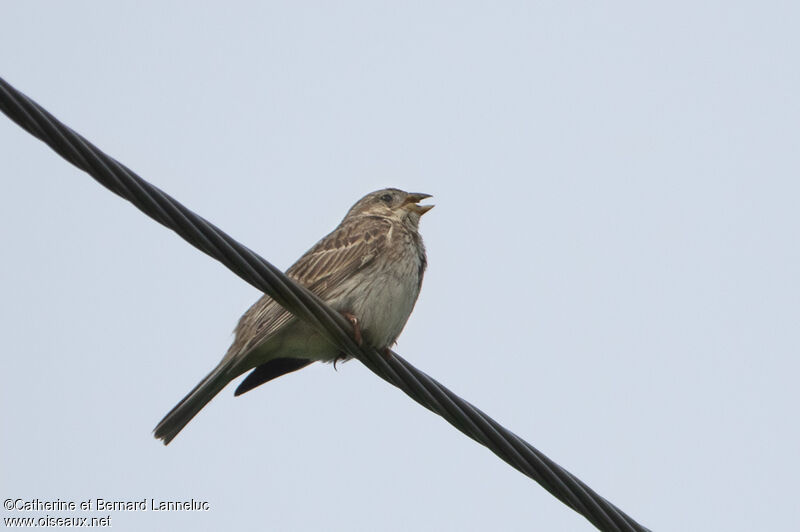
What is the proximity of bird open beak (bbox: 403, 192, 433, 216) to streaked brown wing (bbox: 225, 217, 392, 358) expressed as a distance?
0.42 m

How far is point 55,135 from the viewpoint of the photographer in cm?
388

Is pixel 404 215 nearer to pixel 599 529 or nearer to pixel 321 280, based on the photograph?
pixel 321 280

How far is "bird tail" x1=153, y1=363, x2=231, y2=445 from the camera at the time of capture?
272 inches

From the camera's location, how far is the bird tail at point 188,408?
6.90m

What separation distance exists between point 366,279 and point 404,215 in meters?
1.15

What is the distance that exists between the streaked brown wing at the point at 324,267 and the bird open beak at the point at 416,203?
0.42 m

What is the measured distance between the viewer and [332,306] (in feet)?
22.8

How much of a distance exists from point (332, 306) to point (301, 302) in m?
2.06

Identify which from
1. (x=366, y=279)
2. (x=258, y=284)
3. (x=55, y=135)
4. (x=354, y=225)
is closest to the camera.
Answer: (x=55, y=135)

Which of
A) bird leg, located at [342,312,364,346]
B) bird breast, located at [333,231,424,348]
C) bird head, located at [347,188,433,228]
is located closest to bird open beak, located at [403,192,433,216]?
bird head, located at [347,188,433,228]

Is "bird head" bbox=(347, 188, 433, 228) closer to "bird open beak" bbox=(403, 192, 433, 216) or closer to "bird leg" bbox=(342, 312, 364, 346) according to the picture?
"bird open beak" bbox=(403, 192, 433, 216)

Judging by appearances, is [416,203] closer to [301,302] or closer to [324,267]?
[324,267]

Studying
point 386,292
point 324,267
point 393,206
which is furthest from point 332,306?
point 393,206

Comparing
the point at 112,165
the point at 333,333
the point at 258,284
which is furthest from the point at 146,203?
the point at 333,333
